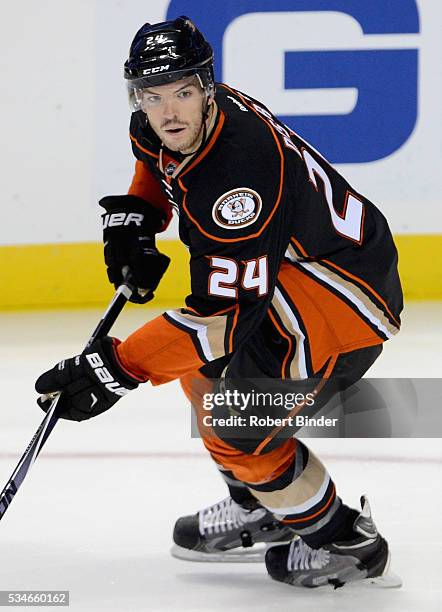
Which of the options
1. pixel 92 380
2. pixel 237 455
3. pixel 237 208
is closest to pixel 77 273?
pixel 237 455

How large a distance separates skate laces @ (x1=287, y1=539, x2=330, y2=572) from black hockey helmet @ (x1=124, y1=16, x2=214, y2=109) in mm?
1002

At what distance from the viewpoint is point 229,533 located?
3027mm

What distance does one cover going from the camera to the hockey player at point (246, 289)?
2.41 m

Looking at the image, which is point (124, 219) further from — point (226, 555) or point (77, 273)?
point (77, 273)

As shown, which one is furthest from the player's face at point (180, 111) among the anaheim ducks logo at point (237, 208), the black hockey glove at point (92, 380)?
the black hockey glove at point (92, 380)

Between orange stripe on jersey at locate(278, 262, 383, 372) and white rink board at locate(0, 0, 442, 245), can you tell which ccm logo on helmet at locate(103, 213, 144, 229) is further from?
white rink board at locate(0, 0, 442, 245)

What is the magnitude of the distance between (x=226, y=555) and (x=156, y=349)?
759 millimetres

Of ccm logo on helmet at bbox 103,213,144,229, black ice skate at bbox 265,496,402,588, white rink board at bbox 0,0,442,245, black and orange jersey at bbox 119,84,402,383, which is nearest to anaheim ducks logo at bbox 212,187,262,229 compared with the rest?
black and orange jersey at bbox 119,84,402,383

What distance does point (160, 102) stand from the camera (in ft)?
8.00

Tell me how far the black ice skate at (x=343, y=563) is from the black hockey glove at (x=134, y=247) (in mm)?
666

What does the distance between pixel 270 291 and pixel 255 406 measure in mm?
378

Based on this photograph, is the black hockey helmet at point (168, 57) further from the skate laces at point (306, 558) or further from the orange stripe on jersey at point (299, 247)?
the skate laces at point (306, 558)

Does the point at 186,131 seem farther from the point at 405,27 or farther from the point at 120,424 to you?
the point at 405,27

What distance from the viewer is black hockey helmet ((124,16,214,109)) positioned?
7.90ft
